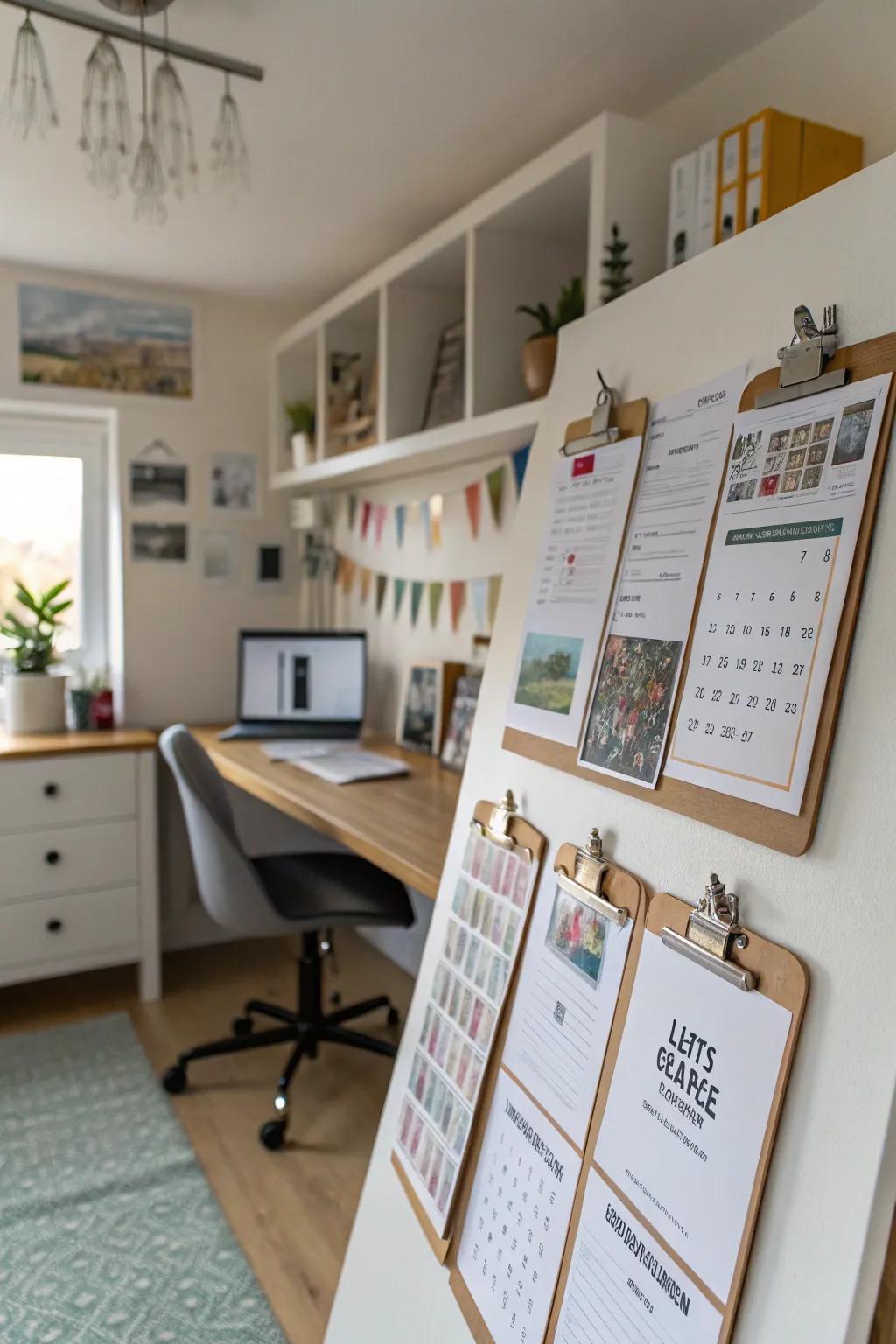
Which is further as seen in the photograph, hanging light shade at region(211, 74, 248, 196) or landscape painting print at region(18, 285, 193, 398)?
landscape painting print at region(18, 285, 193, 398)

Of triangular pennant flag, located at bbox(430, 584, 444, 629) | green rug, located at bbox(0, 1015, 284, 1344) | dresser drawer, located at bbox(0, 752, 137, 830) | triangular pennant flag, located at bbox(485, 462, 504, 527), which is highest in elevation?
triangular pennant flag, located at bbox(485, 462, 504, 527)

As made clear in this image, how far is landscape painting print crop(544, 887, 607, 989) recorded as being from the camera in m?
1.02

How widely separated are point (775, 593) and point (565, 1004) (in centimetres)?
51

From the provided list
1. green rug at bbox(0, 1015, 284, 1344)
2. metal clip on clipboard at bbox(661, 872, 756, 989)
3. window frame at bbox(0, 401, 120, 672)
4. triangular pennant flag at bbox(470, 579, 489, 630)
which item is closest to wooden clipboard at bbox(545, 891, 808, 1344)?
metal clip on clipboard at bbox(661, 872, 756, 989)

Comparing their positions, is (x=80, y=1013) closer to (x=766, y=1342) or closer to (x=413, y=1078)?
(x=413, y=1078)

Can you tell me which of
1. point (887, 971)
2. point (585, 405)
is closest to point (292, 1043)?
point (585, 405)

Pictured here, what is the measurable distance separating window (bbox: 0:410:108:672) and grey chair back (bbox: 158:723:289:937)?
1.30 metres

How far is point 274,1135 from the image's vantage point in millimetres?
2135

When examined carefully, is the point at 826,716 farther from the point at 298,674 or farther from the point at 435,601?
the point at 298,674

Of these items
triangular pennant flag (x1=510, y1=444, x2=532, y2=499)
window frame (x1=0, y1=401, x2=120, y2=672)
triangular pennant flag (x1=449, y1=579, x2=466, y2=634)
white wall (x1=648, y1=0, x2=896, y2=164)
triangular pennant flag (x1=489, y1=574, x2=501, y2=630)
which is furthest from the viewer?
window frame (x1=0, y1=401, x2=120, y2=672)

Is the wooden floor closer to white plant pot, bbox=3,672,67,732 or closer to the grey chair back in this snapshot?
the grey chair back

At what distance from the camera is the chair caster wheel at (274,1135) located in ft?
7.01

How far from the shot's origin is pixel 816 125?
1.41 m

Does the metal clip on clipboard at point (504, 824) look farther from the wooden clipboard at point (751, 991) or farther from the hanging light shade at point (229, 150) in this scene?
the hanging light shade at point (229, 150)
